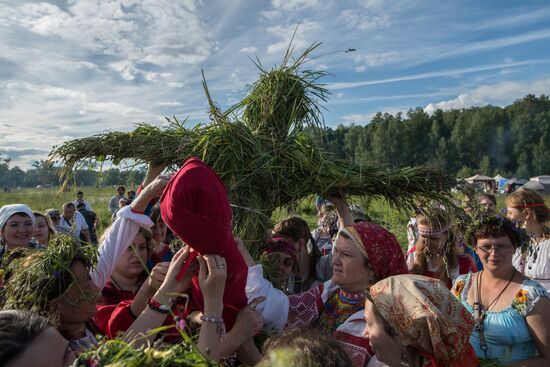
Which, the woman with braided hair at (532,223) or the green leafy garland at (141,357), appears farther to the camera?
the woman with braided hair at (532,223)

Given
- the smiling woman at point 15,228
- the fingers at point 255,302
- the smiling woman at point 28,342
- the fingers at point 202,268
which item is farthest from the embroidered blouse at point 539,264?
the smiling woman at point 15,228

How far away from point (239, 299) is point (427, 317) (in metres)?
0.87

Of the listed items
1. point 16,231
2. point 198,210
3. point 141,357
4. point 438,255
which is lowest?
point 438,255

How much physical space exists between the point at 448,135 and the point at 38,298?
81.8 m

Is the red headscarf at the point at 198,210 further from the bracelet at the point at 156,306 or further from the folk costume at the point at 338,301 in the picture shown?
the folk costume at the point at 338,301

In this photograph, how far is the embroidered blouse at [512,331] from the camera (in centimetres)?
257

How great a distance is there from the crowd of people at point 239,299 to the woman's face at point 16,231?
85.7 inches

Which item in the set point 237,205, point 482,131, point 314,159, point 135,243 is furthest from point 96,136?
point 482,131

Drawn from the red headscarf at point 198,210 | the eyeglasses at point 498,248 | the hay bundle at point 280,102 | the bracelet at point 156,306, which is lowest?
the eyeglasses at point 498,248

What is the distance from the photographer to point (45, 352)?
57.2 inches

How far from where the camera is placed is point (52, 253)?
206cm

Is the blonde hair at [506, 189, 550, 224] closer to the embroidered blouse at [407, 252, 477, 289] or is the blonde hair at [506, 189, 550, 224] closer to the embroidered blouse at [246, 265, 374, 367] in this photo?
the embroidered blouse at [407, 252, 477, 289]

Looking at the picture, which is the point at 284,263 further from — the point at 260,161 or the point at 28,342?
the point at 28,342

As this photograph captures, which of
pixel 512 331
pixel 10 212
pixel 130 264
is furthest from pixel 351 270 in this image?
pixel 10 212
